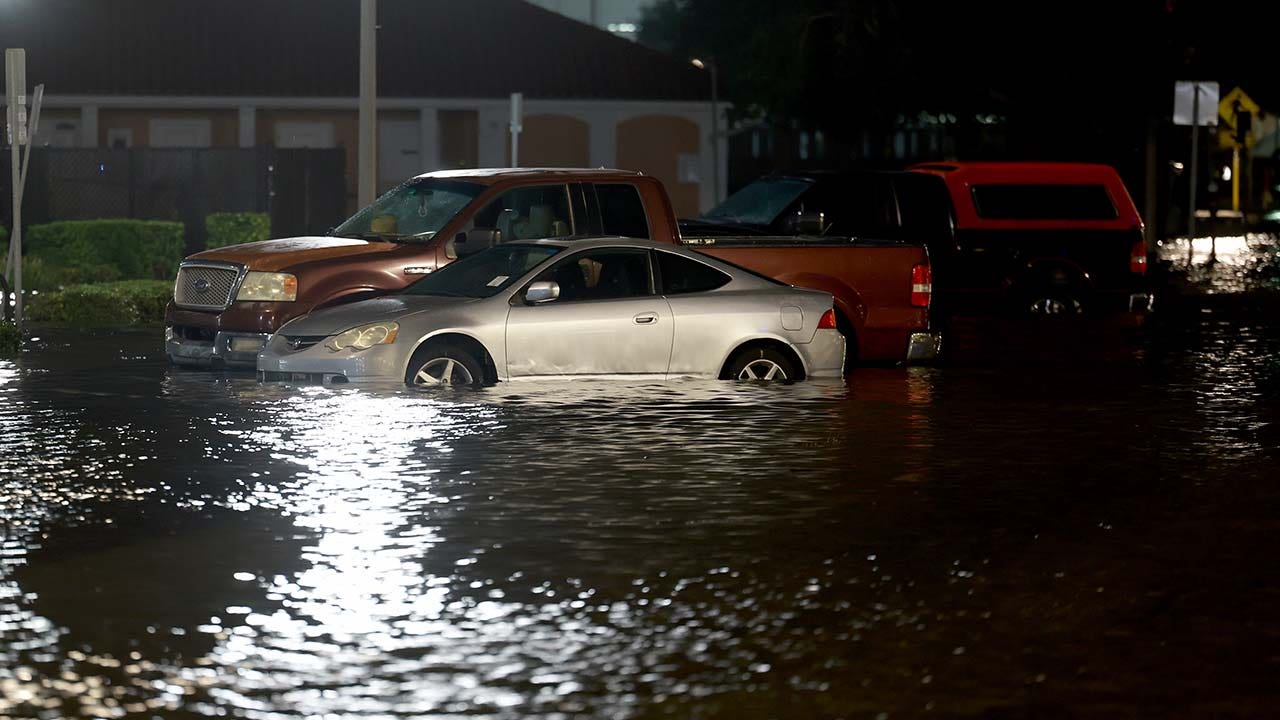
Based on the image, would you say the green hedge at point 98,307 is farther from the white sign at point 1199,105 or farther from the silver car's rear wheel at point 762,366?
the white sign at point 1199,105

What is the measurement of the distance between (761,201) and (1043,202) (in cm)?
341

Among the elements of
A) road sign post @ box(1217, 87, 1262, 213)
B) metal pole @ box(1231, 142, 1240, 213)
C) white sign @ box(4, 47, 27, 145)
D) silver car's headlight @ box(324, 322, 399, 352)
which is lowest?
silver car's headlight @ box(324, 322, 399, 352)

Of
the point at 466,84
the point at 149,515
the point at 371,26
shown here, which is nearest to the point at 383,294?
the point at 149,515

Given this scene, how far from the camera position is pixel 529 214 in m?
19.2

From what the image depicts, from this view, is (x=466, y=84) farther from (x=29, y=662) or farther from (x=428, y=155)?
(x=29, y=662)

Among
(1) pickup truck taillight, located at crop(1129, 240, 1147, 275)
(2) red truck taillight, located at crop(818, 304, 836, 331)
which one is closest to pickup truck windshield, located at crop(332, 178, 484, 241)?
(2) red truck taillight, located at crop(818, 304, 836, 331)

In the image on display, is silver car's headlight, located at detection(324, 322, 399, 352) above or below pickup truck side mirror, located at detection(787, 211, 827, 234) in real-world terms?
below

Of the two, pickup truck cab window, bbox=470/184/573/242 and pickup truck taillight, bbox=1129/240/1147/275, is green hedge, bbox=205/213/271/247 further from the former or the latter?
pickup truck cab window, bbox=470/184/573/242

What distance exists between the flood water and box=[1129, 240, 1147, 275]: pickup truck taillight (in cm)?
819

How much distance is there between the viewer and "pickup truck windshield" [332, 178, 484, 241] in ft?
62.5

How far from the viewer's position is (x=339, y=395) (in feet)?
55.1

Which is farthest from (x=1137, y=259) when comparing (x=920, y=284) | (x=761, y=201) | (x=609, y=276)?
(x=609, y=276)

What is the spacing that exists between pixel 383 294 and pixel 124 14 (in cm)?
3262

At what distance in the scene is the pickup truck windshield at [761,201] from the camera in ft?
78.7
